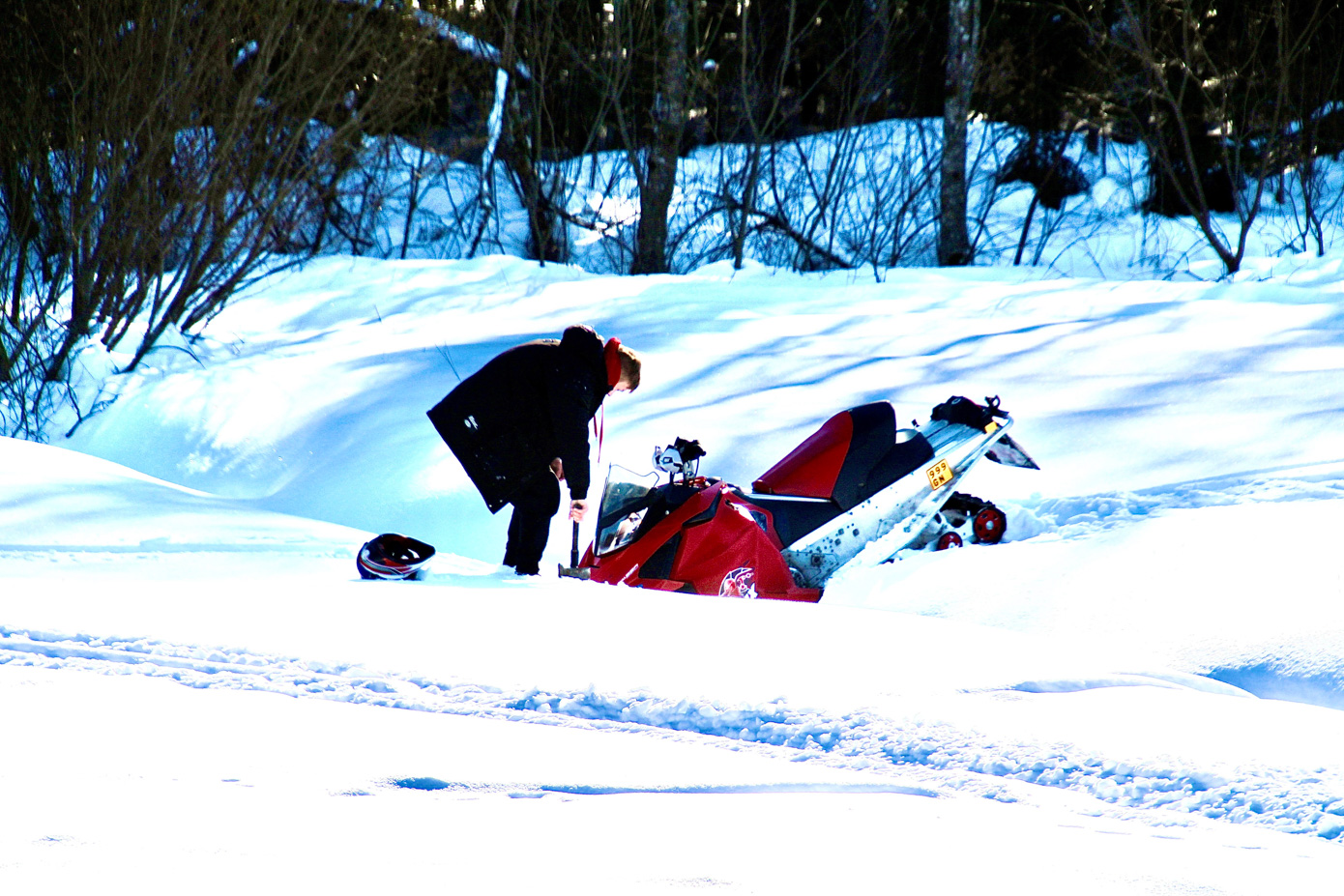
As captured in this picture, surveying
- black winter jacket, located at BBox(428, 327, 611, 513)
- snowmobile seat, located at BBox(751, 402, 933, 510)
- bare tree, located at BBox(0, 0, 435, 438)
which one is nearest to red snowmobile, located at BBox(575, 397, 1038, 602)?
snowmobile seat, located at BBox(751, 402, 933, 510)

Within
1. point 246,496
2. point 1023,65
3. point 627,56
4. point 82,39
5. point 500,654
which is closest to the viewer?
point 500,654

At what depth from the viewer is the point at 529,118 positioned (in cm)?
1253

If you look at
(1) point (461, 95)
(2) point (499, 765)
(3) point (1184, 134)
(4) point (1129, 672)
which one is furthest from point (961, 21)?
(2) point (499, 765)

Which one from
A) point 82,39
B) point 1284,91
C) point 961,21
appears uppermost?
point 961,21

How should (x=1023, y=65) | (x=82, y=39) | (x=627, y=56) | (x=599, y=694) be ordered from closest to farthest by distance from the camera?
(x=599, y=694), (x=82, y=39), (x=627, y=56), (x=1023, y=65)

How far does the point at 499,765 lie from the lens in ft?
7.30

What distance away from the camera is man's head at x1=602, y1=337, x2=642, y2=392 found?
4.16 m

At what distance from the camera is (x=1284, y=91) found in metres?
10.5

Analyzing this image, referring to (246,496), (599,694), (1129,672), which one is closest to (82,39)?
(246,496)

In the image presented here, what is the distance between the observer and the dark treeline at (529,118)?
7.45m

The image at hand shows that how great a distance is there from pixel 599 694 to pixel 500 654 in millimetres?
360

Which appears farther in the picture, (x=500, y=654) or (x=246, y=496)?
(x=246, y=496)

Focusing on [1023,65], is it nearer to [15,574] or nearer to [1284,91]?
[1284,91]

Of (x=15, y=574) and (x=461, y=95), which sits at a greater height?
(x=461, y=95)
